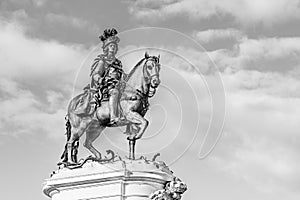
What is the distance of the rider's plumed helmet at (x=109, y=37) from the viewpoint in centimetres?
2219

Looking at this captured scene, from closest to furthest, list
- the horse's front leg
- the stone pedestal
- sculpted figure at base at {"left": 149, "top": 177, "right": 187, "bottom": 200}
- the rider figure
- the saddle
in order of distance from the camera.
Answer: sculpted figure at base at {"left": 149, "top": 177, "right": 187, "bottom": 200} < the stone pedestal < the horse's front leg < the rider figure < the saddle

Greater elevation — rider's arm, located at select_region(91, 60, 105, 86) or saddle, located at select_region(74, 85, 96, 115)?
rider's arm, located at select_region(91, 60, 105, 86)

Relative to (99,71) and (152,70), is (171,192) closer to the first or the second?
(152,70)

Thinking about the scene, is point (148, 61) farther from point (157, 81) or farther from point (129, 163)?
point (129, 163)

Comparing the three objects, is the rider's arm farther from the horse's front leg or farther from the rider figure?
the horse's front leg

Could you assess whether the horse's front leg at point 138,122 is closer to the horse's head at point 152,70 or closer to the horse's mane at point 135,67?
the horse's head at point 152,70

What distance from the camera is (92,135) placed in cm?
2202

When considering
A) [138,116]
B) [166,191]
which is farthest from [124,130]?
[166,191]

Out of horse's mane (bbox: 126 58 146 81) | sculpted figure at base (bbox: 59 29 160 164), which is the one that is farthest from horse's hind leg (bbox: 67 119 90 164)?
horse's mane (bbox: 126 58 146 81)

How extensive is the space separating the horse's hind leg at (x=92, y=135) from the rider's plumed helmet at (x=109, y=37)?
2.26 meters

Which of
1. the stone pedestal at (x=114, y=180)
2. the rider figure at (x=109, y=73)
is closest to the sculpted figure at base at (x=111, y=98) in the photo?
the rider figure at (x=109, y=73)

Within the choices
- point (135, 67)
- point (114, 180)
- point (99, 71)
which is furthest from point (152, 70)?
point (114, 180)

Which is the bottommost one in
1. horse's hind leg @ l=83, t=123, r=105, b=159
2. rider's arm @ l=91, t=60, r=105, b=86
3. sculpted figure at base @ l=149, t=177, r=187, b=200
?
sculpted figure at base @ l=149, t=177, r=187, b=200

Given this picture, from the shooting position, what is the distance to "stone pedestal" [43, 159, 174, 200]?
20.1 metres
